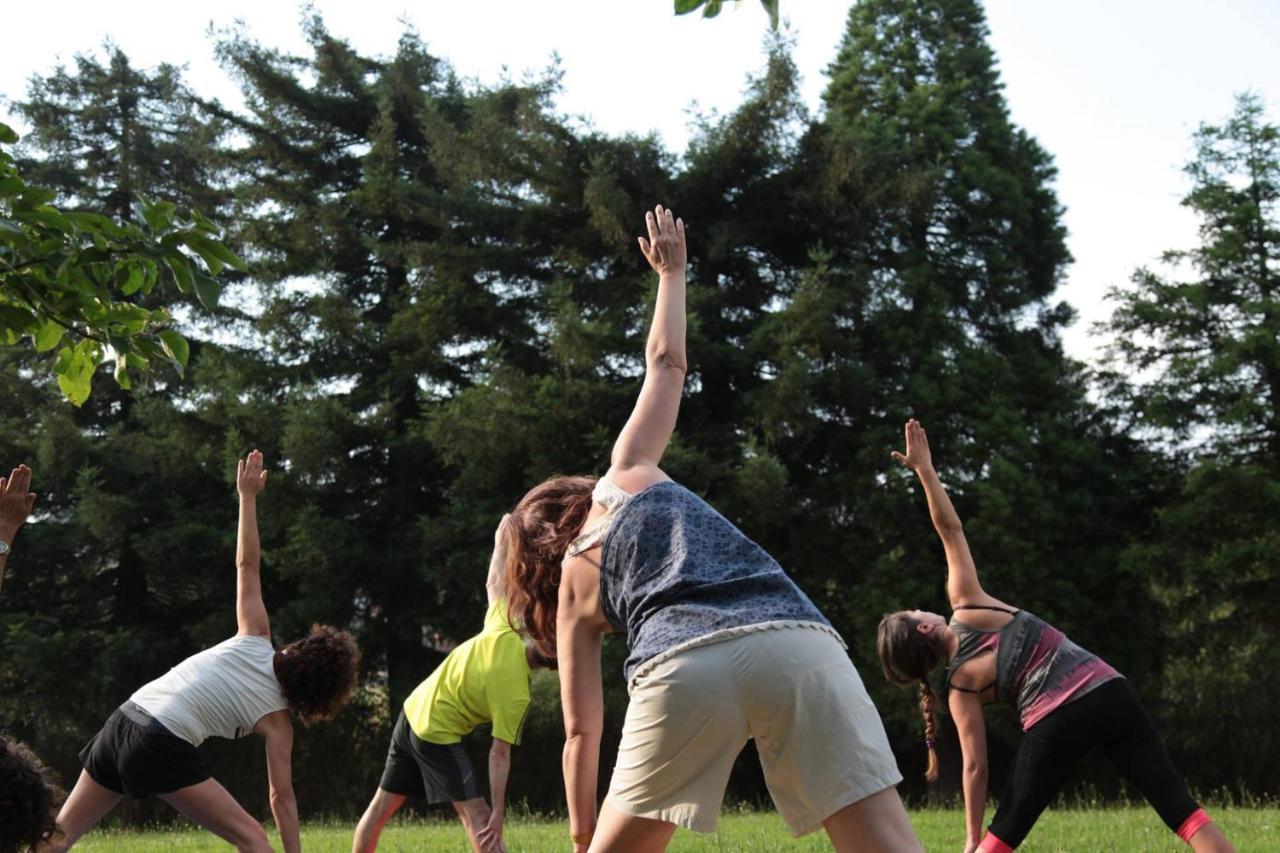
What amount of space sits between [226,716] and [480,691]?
4.73 ft

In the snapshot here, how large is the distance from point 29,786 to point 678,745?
1635 mm

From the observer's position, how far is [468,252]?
25484 mm

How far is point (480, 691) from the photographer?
24.6 ft

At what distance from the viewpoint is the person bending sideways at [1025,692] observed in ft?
20.2

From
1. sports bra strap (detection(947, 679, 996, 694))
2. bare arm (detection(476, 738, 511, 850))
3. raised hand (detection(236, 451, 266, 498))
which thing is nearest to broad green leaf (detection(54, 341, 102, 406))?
raised hand (detection(236, 451, 266, 498))

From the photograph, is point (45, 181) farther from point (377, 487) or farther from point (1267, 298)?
point (1267, 298)

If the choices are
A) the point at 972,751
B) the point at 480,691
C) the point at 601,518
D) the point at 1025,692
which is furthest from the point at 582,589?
the point at 480,691

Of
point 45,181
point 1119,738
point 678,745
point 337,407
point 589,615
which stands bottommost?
point 1119,738

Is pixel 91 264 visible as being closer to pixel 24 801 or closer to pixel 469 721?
pixel 24 801

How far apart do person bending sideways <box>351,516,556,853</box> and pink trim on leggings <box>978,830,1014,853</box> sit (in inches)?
99.1

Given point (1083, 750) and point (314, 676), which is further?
point (314, 676)

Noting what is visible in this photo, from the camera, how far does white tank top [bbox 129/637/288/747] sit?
6.49 m

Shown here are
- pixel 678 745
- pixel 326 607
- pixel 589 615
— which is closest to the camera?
pixel 678 745

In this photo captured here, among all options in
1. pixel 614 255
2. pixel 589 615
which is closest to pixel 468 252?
pixel 614 255
